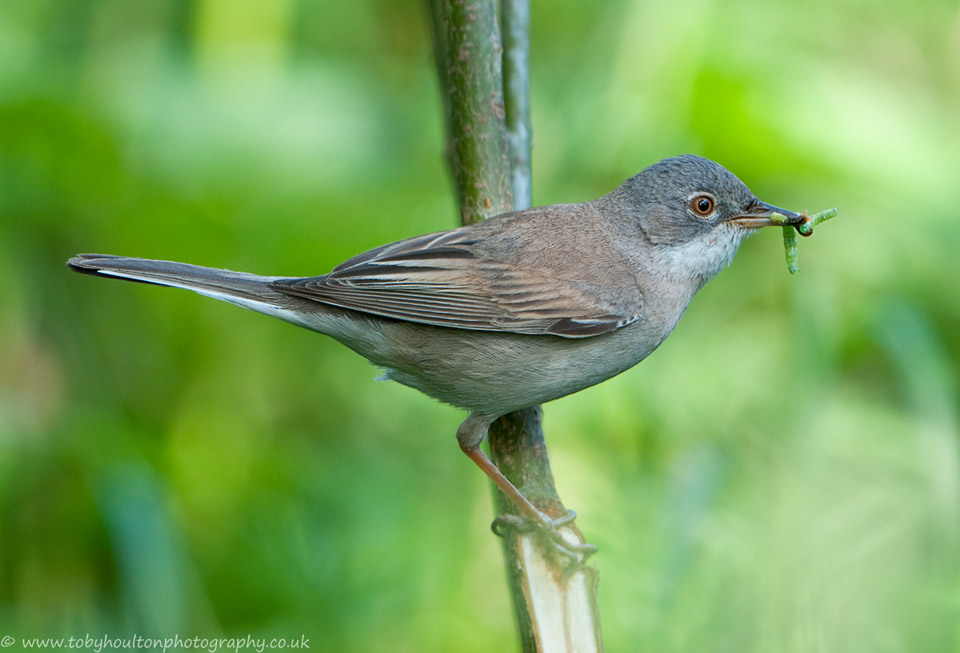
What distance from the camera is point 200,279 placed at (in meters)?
3.35

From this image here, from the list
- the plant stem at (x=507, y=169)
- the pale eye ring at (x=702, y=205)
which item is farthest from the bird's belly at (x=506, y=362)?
the pale eye ring at (x=702, y=205)

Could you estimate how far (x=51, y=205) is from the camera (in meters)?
4.70

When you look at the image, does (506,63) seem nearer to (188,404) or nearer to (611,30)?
(611,30)

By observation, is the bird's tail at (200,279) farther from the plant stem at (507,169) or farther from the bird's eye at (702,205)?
the bird's eye at (702,205)

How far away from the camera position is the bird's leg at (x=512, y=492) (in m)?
3.05

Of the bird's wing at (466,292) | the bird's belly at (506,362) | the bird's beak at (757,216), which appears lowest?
the bird's belly at (506,362)

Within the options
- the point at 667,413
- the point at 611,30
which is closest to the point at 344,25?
the point at 611,30

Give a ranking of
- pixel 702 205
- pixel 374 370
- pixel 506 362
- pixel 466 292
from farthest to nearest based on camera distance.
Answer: pixel 374 370 < pixel 702 205 < pixel 466 292 < pixel 506 362

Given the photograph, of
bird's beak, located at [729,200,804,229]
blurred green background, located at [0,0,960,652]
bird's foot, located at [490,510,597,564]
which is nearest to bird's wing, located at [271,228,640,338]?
bird's beak, located at [729,200,804,229]

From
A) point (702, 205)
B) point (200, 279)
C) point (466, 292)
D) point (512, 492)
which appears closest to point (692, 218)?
point (702, 205)

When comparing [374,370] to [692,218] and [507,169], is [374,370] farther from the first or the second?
[692,218]

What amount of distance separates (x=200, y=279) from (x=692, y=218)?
1.94 m

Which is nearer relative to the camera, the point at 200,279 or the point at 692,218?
the point at 200,279

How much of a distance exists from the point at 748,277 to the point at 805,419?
4.93 feet
